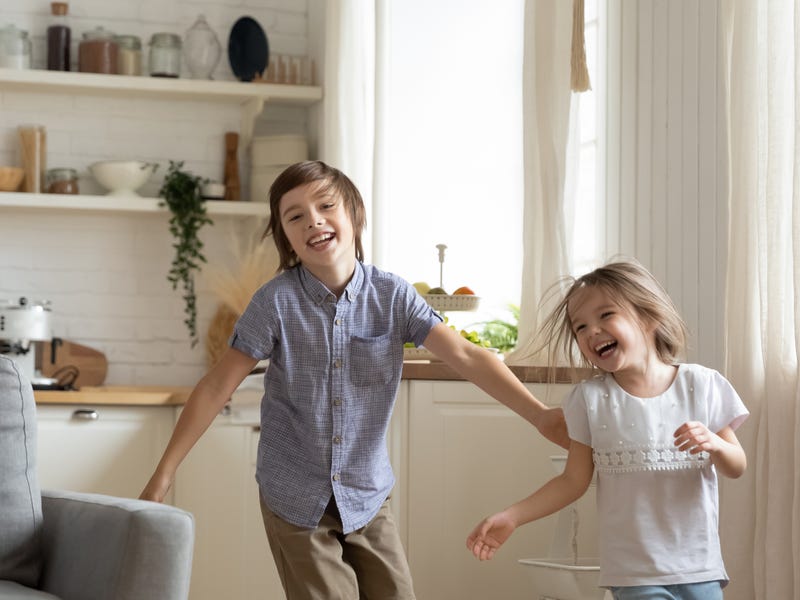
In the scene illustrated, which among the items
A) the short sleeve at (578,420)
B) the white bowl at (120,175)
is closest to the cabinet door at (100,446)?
the white bowl at (120,175)

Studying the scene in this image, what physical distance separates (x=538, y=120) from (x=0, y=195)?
6.20 feet

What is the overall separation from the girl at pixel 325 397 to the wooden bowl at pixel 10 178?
220 centimetres

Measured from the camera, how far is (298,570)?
200 cm

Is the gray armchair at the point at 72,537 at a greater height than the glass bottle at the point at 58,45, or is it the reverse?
the glass bottle at the point at 58,45

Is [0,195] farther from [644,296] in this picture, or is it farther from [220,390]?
[644,296]

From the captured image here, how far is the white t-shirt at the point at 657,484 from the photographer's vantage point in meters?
1.77

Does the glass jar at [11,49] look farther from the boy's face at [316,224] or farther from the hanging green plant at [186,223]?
the boy's face at [316,224]

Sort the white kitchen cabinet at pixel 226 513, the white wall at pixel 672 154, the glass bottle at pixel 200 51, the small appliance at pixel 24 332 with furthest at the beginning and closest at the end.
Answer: the glass bottle at pixel 200 51, the small appliance at pixel 24 332, the white kitchen cabinet at pixel 226 513, the white wall at pixel 672 154

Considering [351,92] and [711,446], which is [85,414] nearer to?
[351,92]

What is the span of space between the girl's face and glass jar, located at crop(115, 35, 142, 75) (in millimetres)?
2686

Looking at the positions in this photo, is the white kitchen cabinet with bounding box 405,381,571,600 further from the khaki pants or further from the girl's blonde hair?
the girl's blonde hair

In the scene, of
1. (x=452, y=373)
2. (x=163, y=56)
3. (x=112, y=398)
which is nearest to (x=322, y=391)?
(x=452, y=373)

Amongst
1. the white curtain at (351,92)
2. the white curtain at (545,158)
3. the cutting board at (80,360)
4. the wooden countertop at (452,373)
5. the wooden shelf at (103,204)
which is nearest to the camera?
the wooden countertop at (452,373)

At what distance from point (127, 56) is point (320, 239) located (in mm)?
2384
